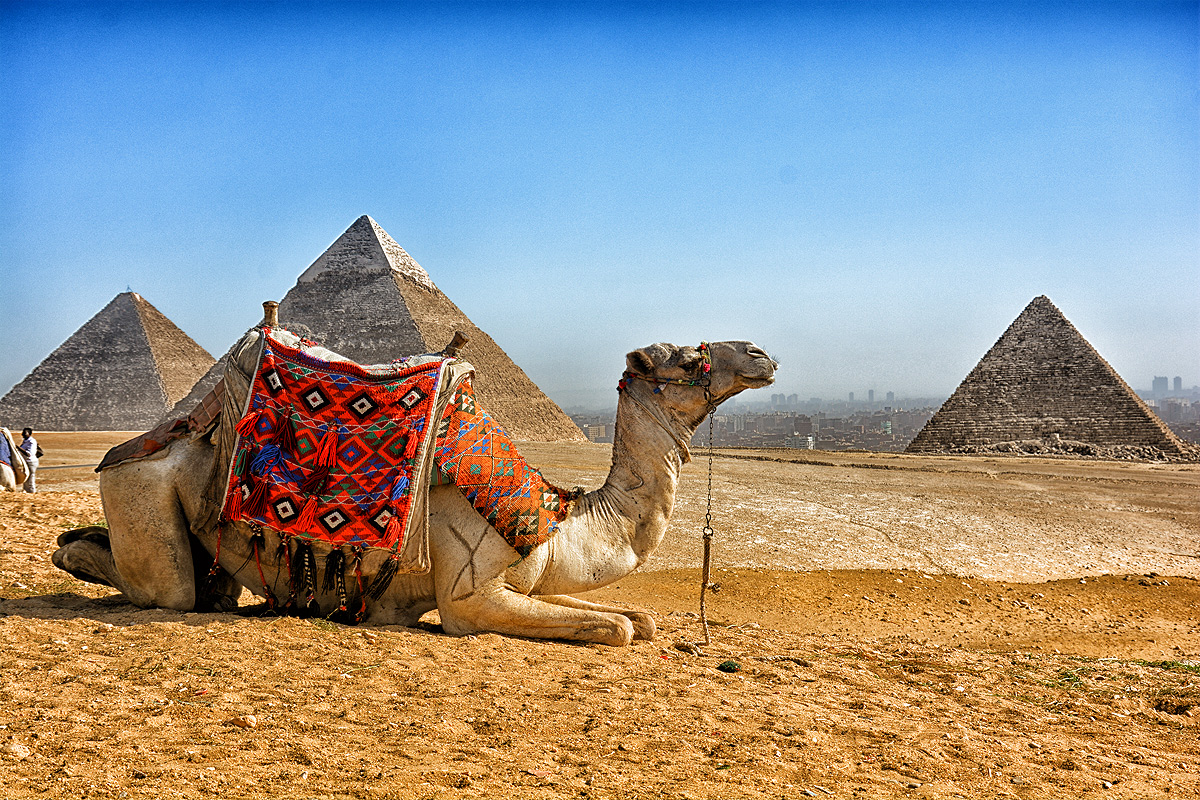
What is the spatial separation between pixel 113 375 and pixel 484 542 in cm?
7871

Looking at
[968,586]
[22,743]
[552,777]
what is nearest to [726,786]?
[552,777]

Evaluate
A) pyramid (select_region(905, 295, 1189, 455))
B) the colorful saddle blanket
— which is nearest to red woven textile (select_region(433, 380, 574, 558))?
the colorful saddle blanket

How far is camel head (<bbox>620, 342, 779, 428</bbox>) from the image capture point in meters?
3.89

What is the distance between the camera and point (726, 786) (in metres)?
2.21

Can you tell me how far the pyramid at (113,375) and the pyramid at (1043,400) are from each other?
2401 inches

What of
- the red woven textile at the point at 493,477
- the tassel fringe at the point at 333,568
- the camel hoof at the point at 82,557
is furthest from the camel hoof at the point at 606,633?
the camel hoof at the point at 82,557

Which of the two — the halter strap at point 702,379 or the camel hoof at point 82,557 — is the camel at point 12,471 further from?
the halter strap at point 702,379

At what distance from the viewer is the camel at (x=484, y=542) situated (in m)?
3.62

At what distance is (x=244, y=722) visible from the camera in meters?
2.43

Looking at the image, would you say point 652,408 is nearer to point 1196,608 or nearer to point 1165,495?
point 1196,608

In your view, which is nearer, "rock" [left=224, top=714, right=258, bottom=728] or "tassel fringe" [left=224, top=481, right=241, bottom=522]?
"rock" [left=224, top=714, right=258, bottom=728]

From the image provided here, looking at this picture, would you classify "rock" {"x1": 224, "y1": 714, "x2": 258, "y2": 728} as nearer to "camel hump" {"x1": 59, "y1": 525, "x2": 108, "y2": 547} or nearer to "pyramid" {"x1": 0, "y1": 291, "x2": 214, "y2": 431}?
"camel hump" {"x1": 59, "y1": 525, "x2": 108, "y2": 547}

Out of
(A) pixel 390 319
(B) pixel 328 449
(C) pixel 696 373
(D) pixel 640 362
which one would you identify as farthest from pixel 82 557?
(A) pixel 390 319

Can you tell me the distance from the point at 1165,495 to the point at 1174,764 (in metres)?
20.1
